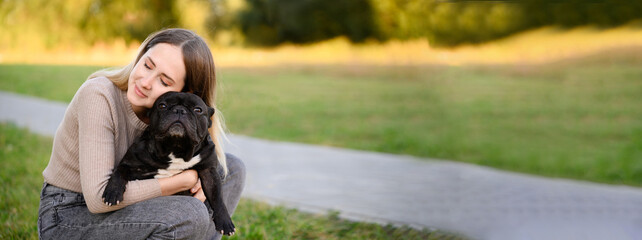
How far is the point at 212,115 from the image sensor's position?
2.51 metres

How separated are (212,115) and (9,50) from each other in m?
18.8

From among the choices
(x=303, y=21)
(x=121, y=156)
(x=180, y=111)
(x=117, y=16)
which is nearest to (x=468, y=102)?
(x=180, y=111)

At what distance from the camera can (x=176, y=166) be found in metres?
2.35

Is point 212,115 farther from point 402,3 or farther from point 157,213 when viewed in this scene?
point 402,3

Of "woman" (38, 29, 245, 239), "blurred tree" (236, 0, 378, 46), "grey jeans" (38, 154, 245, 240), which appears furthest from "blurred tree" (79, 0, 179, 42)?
"grey jeans" (38, 154, 245, 240)

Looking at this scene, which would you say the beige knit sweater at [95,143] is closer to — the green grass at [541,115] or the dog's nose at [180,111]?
the dog's nose at [180,111]

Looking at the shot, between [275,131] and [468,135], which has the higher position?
[468,135]

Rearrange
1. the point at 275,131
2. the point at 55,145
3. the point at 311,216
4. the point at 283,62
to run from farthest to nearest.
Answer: the point at 283,62, the point at 275,131, the point at 311,216, the point at 55,145

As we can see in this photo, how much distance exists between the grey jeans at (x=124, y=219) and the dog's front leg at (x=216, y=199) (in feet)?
0.17

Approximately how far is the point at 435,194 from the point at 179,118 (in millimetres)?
2363

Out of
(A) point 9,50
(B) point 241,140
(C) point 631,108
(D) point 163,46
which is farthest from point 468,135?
(A) point 9,50

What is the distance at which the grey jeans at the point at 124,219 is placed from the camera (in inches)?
87.4

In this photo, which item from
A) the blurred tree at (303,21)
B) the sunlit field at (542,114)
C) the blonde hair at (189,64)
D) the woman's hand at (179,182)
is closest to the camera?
the sunlit field at (542,114)

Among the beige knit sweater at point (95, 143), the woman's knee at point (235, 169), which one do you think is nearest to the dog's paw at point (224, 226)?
the beige knit sweater at point (95, 143)
